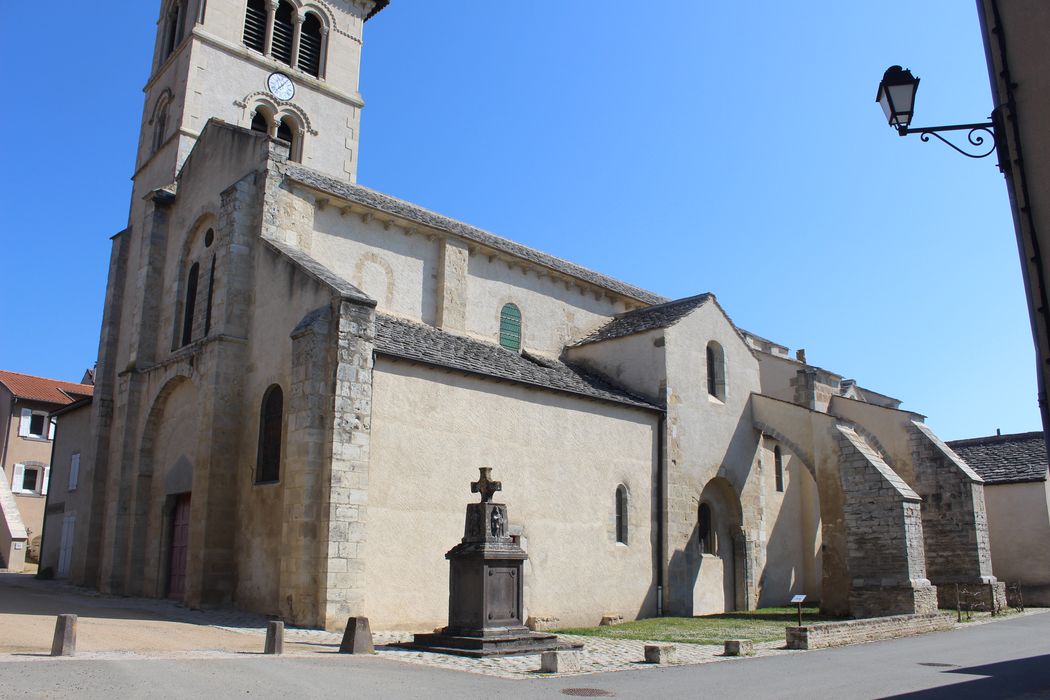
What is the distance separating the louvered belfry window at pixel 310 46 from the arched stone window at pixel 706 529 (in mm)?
19005

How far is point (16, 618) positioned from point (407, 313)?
33.3 feet

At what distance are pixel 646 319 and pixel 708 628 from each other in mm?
9423

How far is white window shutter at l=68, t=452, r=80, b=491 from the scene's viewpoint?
84.5ft

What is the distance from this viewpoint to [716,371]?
77.1ft

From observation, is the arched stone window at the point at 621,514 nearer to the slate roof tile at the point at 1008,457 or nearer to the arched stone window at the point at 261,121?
the slate roof tile at the point at 1008,457

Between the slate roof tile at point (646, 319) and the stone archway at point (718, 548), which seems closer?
the stone archway at point (718, 548)

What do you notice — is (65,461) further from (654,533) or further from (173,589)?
(654,533)

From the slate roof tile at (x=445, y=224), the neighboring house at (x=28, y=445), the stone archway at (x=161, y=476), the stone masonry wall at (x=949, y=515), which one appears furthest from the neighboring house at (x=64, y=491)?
the stone masonry wall at (x=949, y=515)

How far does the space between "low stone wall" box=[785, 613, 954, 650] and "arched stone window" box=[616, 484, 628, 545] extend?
5513 mm

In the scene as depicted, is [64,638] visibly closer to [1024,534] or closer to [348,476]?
[348,476]

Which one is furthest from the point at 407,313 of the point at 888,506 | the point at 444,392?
the point at 888,506

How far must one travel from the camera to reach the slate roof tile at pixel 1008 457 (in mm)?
27391

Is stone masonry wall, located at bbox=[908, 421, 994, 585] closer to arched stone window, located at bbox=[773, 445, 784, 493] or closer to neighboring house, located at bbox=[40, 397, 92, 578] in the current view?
arched stone window, located at bbox=[773, 445, 784, 493]

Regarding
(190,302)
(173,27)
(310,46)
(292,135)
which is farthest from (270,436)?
(173,27)
